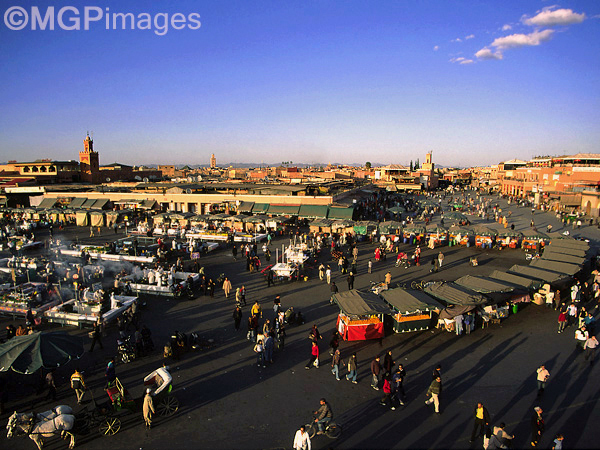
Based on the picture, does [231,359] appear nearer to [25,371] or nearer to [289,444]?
[289,444]

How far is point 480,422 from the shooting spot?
710 centimetres

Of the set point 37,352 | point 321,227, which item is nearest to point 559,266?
point 321,227

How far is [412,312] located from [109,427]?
9122mm

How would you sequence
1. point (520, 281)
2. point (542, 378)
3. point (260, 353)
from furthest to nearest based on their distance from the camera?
point (520, 281)
point (260, 353)
point (542, 378)

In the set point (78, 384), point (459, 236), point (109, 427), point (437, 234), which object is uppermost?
point (437, 234)

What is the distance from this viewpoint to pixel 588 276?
62.0 ft

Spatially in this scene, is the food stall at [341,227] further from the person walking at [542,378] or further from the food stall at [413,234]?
the person walking at [542,378]

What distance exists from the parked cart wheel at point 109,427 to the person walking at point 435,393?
677 cm

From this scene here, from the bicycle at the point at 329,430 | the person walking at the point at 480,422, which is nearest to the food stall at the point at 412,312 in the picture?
the person walking at the point at 480,422

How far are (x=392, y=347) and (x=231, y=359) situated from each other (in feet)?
16.4

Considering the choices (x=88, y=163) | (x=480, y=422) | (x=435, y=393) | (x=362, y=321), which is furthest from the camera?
(x=88, y=163)

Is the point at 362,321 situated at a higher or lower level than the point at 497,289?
lower

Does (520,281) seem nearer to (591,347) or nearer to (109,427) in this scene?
(591,347)

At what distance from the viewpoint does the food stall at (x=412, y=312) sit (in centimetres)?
1222
